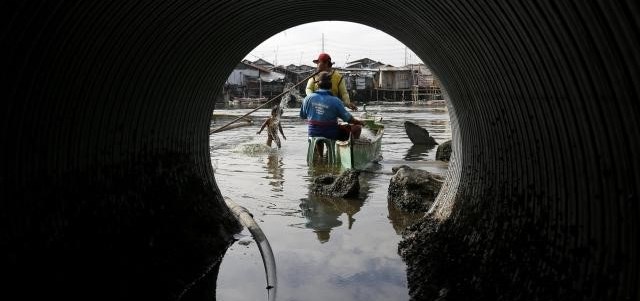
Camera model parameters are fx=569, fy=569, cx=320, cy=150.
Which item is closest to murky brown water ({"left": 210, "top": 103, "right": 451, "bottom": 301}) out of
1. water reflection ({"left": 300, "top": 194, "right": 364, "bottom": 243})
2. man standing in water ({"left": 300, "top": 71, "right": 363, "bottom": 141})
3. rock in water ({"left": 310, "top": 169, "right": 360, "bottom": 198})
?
water reflection ({"left": 300, "top": 194, "right": 364, "bottom": 243})

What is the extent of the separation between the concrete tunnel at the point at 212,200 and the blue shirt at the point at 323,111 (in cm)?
476

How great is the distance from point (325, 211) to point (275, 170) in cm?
410

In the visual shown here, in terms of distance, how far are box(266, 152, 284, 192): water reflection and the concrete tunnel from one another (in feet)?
11.1

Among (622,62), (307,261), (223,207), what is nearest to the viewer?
(622,62)

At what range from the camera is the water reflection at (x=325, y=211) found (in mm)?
7349

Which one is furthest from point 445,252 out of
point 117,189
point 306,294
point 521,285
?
point 117,189

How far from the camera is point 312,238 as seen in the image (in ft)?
22.6

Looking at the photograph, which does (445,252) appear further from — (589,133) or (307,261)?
(589,133)

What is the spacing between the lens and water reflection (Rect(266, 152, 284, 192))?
10420 millimetres

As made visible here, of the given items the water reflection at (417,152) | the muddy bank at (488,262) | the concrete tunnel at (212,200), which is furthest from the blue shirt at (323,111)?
the muddy bank at (488,262)

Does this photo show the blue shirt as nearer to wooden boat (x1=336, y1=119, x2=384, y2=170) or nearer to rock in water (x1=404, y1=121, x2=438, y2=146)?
wooden boat (x1=336, y1=119, x2=384, y2=170)

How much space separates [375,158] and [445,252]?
333 inches

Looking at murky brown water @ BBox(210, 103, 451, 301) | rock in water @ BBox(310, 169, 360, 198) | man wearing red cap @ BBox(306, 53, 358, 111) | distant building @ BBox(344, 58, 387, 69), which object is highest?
distant building @ BBox(344, 58, 387, 69)

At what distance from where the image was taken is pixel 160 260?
5.36 metres
